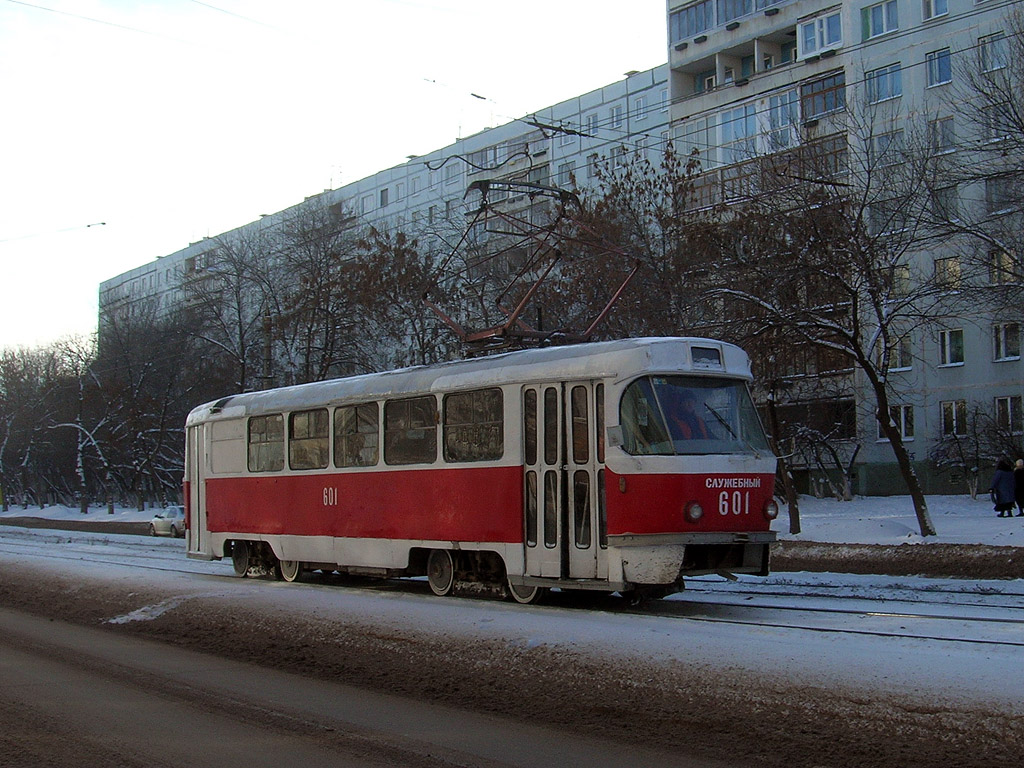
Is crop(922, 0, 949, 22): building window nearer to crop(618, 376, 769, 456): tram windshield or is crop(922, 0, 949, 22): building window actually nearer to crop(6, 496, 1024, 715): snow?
crop(6, 496, 1024, 715): snow

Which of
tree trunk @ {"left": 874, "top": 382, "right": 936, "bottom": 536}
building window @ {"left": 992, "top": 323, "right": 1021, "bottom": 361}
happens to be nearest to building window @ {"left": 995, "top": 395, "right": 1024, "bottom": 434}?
building window @ {"left": 992, "top": 323, "right": 1021, "bottom": 361}

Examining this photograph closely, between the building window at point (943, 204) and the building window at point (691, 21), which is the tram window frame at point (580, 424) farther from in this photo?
the building window at point (691, 21)

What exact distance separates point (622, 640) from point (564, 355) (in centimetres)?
435

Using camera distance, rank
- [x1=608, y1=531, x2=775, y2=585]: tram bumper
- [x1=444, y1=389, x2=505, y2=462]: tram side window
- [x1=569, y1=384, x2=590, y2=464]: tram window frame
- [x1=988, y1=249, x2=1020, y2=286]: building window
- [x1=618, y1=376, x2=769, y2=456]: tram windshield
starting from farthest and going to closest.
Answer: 1. [x1=988, y1=249, x2=1020, y2=286]: building window
2. [x1=444, y1=389, x2=505, y2=462]: tram side window
3. [x1=569, y1=384, x2=590, y2=464]: tram window frame
4. [x1=618, y1=376, x2=769, y2=456]: tram windshield
5. [x1=608, y1=531, x2=775, y2=585]: tram bumper

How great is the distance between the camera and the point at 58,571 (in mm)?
19969

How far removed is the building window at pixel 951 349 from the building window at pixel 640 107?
74.6 feet

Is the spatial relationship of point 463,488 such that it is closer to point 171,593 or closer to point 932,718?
point 171,593

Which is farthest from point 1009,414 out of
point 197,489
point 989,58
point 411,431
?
point 411,431

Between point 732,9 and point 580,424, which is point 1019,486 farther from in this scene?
point 732,9

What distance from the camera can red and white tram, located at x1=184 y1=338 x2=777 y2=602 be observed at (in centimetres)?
1232

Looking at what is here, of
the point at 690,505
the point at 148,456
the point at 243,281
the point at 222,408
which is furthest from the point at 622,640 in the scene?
the point at 148,456

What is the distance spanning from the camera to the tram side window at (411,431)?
15.0 m

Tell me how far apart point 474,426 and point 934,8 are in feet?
126

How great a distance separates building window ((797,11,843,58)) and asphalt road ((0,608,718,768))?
44498 millimetres
